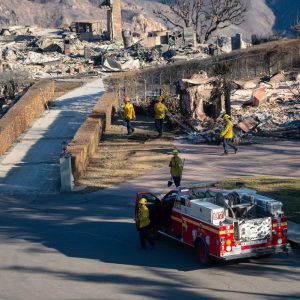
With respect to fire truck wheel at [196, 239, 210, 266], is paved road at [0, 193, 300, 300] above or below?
below

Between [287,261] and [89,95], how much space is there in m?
26.5

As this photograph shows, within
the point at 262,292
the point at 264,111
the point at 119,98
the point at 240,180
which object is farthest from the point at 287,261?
the point at 119,98

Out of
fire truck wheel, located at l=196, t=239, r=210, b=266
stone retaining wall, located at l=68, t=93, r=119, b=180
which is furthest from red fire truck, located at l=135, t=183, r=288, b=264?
stone retaining wall, located at l=68, t=93, r=119, b=180

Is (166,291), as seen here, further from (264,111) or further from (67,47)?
(67,47)

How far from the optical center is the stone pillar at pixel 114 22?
71125mm

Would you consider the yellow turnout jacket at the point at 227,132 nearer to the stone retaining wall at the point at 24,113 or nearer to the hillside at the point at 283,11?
the stone retaining wall at the point at 24,113

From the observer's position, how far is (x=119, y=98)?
126 feet

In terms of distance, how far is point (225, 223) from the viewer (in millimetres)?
14039

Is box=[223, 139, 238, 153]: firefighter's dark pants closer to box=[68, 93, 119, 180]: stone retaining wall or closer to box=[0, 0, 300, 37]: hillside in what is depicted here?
box=[68, 93, 119, 180]: stone retaining wall

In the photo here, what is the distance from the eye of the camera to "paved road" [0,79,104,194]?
23.1m

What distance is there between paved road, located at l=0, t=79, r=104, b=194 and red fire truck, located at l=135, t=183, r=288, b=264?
285 inches

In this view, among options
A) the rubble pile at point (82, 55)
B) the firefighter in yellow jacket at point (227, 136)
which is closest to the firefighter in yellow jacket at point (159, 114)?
the firefighter in yellow jacket at point (227, 136)

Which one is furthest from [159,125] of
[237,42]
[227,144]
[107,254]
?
[237,42]

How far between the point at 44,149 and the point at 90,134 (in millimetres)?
2546
